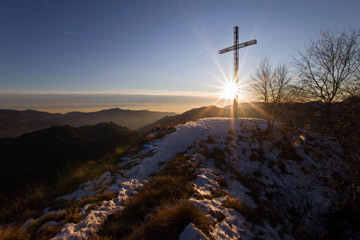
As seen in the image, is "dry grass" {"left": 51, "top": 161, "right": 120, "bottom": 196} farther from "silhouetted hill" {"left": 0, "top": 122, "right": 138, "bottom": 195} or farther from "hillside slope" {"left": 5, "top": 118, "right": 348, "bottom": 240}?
"silhouetted hill" {"left": 0, "top": 122, "right": 138, "bottom": 195}

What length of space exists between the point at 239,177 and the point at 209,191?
3031mm

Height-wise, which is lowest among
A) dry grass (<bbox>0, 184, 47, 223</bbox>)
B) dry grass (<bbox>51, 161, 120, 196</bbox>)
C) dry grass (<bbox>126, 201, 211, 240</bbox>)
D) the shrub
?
dry grass (<bbox>51, 161, 120, 196</bbox>)

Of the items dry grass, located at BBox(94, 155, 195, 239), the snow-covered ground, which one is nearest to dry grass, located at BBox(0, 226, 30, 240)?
the snow-covered ground

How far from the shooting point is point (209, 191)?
16.8ft

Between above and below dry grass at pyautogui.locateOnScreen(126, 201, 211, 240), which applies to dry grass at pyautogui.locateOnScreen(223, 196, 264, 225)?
below

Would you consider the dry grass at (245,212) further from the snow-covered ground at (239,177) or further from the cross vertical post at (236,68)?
the cross vertical post at (236,68)

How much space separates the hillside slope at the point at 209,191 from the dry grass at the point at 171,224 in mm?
17

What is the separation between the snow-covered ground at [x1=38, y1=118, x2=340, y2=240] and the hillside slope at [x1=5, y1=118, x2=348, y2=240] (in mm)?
27

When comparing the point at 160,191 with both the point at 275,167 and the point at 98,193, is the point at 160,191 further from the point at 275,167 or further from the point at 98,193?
the point at 275,167

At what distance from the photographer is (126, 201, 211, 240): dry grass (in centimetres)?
288

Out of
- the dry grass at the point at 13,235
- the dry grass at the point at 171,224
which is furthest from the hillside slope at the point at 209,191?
the dry grass at the point at 13,235

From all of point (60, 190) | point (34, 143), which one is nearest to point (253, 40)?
point (60, 190)

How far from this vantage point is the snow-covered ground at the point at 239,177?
3896 millimetres

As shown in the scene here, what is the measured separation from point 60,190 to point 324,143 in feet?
65.0
